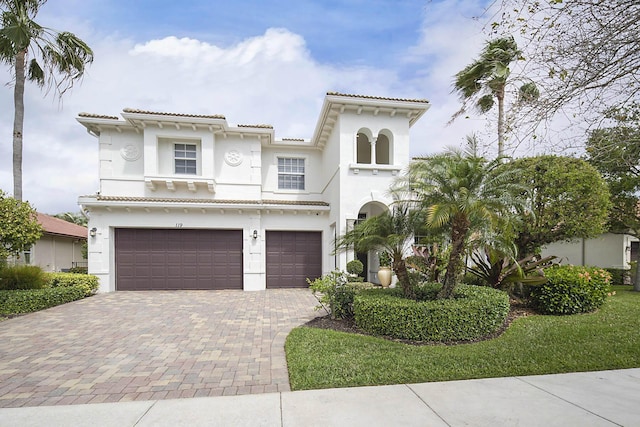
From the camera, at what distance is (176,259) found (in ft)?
43.5

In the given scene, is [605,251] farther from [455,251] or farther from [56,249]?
[56,249]

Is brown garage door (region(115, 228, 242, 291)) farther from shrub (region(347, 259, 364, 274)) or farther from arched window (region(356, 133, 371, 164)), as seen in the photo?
arched window (region(356, 133, 371, 164))

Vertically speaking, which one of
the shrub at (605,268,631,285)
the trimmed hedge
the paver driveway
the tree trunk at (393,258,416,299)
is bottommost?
the shrub at (605,268,631,285)

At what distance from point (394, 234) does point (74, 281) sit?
1118 cm

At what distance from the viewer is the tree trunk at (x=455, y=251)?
250 inches

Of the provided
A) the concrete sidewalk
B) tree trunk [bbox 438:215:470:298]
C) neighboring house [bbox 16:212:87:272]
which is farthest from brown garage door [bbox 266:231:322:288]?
neighboring house [bbox 16:212:87:272]

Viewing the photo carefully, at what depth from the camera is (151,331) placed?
7.04 m

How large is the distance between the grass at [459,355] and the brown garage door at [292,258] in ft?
23.8

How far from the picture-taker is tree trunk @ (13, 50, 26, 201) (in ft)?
36.4

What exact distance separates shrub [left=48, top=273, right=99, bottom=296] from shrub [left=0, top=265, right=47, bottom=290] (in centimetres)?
68

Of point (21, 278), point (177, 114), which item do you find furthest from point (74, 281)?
point (177, 114)

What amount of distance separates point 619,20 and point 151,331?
30.5 feet

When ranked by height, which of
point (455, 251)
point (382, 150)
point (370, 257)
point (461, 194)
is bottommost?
point (370, 257)

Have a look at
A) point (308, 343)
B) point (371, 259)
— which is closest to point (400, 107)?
point (371, 259)
